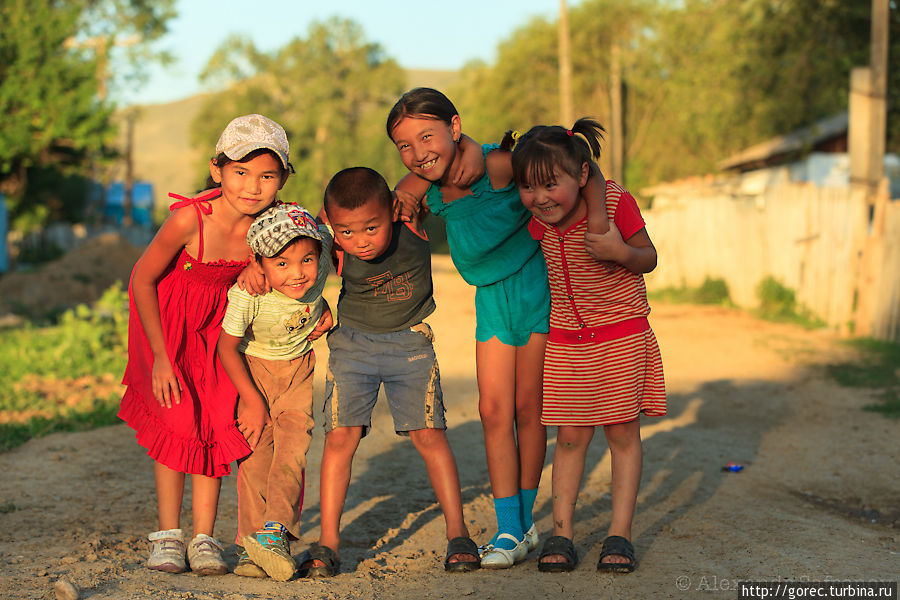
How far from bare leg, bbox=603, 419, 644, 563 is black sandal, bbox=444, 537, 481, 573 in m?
0.55

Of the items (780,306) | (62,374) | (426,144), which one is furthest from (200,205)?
(780,306)

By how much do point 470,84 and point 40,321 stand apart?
1356 inches

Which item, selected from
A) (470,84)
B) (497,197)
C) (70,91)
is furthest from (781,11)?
(470,84)

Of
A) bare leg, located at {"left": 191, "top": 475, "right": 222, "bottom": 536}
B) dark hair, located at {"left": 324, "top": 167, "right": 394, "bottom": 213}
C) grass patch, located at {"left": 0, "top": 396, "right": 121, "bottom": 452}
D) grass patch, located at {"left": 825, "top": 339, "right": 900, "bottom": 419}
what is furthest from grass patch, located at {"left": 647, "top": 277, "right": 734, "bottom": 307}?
bare leg, located at {"left": 191, "top": 475, "right": 222, "bottom": 536}

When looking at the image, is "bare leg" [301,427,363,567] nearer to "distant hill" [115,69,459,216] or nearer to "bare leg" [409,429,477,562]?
"bare leg" [409,429,477,562]

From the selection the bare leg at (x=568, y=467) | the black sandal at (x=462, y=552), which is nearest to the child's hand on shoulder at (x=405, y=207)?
the bare leg at (x=568, y=467)

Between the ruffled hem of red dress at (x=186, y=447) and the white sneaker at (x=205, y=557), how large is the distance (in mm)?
267

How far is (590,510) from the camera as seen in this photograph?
4613mm

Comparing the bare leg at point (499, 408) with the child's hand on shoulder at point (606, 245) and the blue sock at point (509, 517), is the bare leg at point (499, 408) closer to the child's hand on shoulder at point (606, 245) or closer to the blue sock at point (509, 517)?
the blue sock at point (509, 517)

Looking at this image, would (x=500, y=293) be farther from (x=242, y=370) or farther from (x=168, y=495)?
(x=168, y=495)

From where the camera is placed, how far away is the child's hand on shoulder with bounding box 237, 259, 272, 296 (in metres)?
3.49

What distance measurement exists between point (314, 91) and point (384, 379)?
45.4 meters

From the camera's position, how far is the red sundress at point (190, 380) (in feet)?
11.9

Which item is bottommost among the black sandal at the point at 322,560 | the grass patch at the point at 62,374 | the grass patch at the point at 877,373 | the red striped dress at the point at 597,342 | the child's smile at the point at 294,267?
the grass patch at the point at 877,373
